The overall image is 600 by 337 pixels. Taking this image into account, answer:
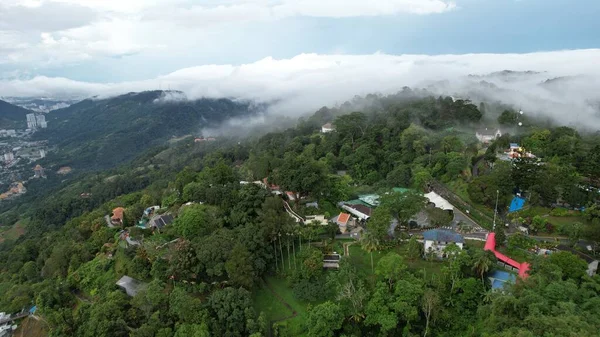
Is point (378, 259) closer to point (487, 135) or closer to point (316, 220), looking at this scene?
point (316, 220)

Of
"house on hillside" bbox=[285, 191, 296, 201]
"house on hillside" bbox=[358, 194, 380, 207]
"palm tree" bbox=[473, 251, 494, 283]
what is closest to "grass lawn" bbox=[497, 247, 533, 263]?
"palm tree" bbox=[473, 251, 494, 283]

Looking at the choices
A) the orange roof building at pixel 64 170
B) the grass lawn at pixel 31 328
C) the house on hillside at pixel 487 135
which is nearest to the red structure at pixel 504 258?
the house on hillside at pixel 487 135

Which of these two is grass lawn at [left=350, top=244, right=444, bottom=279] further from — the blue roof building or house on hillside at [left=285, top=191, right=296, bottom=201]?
the blue roof building

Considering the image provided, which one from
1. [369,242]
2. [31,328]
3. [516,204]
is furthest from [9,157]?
[516,204]

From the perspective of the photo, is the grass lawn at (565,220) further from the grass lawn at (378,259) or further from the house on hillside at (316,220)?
the house on hillside at (316,220)

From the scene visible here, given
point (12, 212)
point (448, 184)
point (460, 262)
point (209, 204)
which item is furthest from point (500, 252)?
point (12, 212)
